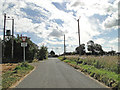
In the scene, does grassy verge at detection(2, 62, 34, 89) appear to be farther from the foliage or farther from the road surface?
the foliage

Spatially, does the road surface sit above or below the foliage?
below

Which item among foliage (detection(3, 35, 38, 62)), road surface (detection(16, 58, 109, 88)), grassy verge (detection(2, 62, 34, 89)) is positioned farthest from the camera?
foliage (detection(3, 35, 38, 62))

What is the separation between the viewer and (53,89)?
24.5ft

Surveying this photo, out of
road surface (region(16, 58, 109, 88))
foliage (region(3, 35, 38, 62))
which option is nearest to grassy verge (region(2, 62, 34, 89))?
road surface (region(16, 58, 109, 88))

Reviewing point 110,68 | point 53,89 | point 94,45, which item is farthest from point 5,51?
point 94,45

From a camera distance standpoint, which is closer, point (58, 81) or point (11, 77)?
point (58, 81)

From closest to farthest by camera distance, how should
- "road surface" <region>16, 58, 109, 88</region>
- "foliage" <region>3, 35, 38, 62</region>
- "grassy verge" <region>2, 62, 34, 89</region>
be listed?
"road surface" <region>16, 58, 109, 88</region> < "grassy verge" <region>2, 62, 34, 89</region> < "foliage" <region>3, 35, 38, 62</region>

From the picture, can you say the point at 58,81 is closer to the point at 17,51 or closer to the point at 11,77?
the point at 11,77

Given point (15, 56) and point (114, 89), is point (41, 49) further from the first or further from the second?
point (114, 89)

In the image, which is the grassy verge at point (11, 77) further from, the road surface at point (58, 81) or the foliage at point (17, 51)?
the foliage at point (17, 51)

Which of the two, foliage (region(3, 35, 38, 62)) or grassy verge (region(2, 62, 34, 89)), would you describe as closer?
grassy verge (region(2, 62, 34, 89))

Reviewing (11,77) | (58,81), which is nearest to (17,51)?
(11,77)

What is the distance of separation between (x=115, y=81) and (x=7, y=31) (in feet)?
98.1

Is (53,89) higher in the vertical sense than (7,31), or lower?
lower
